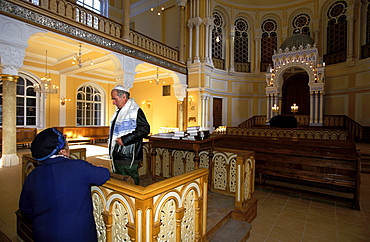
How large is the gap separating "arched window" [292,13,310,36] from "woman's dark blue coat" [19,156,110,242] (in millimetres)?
16973

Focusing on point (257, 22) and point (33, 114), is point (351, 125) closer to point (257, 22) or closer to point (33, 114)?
point (257, 22)

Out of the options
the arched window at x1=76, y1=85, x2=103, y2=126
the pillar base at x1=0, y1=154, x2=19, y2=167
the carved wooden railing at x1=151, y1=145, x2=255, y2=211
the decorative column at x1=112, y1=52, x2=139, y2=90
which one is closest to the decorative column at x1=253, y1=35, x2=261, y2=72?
the decorative column at x1=112, y1=52, x2=139, y2=90

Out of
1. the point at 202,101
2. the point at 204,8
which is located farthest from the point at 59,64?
the point at 204,8

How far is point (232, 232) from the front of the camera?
2.56m

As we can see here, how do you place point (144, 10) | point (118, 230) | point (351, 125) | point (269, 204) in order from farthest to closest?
point (144, 10), point (351, 125), point (269, 204), point (118, 230)

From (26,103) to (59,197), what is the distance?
41.3 feet

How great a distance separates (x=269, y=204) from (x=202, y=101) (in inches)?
353

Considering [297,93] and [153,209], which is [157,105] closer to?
[297,93]

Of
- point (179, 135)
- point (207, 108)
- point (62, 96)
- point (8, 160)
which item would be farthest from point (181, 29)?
point (179, 135)

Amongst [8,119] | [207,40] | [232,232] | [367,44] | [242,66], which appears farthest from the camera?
[242,66]

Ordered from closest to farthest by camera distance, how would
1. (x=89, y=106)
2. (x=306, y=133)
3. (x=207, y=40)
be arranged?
(x=306, y=133) < (x=207, y=40) < (x=89, y=106)

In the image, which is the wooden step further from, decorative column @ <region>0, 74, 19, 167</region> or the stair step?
decorative column @ <region>0, 74, 19, 167</region>

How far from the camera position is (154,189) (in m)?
1.45

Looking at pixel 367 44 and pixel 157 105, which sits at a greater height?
pixel 367 44
